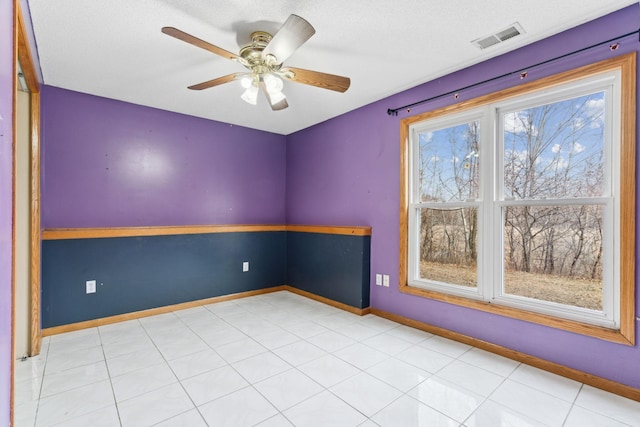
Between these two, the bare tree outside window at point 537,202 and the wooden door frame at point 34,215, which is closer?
the bare tree outside window at point 537,202

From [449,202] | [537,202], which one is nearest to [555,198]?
[537,202]

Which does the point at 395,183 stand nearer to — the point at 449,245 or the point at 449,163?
the point at 449,163

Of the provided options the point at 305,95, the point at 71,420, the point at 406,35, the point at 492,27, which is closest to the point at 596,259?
the point at 492,27

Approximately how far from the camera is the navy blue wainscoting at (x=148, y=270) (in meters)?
2.95

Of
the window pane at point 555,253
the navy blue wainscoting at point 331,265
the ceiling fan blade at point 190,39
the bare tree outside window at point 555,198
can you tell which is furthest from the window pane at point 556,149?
the ceiling fan blade at point 190,39

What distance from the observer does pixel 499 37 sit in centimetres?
219

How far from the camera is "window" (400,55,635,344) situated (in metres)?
1.95

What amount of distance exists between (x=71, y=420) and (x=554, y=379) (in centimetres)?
296

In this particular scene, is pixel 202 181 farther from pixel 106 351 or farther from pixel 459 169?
pixel 459 169

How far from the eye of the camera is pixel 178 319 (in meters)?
3.29

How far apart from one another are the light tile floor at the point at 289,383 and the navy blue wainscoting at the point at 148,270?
13.2 inches

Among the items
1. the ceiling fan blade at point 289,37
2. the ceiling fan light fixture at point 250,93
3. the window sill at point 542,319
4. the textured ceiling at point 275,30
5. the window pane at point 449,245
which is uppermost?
the textured ceiling at point 275,30

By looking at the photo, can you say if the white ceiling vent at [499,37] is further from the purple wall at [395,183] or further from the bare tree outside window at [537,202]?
the bare tree outside window at [537,202]

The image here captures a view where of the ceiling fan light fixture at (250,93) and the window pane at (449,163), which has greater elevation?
the ceiling fan light fixture at (250,93)
